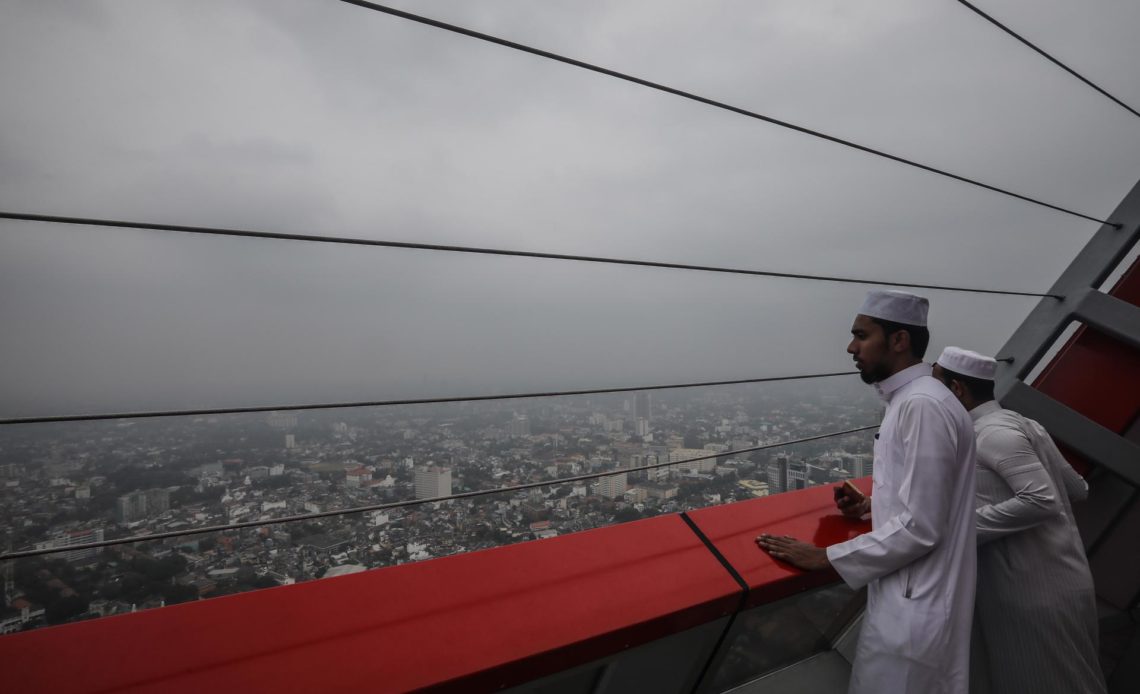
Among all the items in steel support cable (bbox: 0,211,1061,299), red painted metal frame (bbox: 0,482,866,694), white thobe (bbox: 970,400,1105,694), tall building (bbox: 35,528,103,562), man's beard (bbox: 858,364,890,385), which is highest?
steel support cable (bbox: 0,211,1061,299)

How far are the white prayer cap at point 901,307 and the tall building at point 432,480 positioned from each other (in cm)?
118

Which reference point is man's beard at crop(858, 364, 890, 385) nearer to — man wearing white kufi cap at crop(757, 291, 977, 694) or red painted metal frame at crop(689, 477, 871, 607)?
man wearing white kufi cap at crop(757, 291, 977, 694)

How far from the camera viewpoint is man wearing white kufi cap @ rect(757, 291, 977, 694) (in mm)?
1017

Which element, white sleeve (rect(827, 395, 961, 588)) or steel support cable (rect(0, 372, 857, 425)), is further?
white sleeve (rect(827, 395, 961, 588))

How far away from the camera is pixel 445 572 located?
0.97 metres

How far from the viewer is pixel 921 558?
107cm

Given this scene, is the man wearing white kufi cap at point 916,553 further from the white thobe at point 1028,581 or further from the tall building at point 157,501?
the tall building at point 157,501

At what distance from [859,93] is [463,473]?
1.54 meters

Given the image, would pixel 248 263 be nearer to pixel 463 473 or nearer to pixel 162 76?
pixel 162 76

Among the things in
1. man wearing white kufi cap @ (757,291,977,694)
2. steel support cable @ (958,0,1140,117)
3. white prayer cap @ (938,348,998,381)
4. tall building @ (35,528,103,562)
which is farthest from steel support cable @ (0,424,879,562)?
steel support cable @ (958,0,1140,117)

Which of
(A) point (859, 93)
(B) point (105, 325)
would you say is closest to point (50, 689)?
(B) point (105, 325)

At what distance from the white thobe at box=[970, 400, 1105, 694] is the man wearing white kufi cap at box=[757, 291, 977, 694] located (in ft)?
1.48

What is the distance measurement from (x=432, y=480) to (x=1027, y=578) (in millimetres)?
1696

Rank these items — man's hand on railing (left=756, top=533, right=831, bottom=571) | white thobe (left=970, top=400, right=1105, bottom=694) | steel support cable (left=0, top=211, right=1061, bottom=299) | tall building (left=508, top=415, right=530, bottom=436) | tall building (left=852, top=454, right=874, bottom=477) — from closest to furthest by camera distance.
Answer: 1. steel support cable (left=0, top=211, right=1061, bottom=299)
2. man's hand on railing (left=756, top=533, right=831, bottom=571)
3. tall building (left=508, top=415, right=530, bottom=436)
4. white thobe (left=970, top=400, right=1105, bottom=694)
5. tall building (left=852, top=454, right=874, bottom=477)
